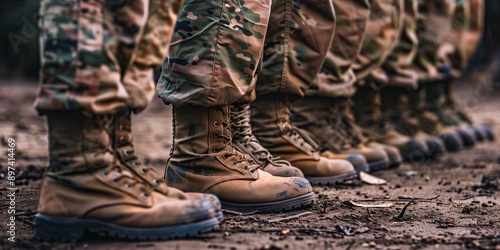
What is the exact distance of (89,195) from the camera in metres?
2.01

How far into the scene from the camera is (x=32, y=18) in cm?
938

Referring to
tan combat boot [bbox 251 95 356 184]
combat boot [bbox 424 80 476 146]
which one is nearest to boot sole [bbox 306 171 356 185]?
tan combat boot [bbox 251 95 356 184]

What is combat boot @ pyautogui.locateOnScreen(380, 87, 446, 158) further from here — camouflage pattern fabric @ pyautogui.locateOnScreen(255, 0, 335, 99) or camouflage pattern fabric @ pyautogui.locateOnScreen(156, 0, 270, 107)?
camouflage pattern fabric @ pyautogui.locateOnScreen(156, 0, 270, 107)

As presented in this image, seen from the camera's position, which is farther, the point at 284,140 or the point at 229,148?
the point at 284,140

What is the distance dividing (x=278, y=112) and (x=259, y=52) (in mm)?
513

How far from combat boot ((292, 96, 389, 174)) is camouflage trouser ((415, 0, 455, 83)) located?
4.35ft

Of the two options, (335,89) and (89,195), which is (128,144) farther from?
(335,89)

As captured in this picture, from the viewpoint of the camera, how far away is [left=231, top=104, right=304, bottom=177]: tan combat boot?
2.64 meters

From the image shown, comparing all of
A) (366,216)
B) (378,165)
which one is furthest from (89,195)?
(378,165)

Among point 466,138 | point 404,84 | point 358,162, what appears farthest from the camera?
point 466,138

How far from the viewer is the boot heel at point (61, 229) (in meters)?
1.99

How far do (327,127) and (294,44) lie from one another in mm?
630

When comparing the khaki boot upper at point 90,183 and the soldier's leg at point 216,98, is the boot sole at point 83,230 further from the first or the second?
the soldier's leg at point 216,98

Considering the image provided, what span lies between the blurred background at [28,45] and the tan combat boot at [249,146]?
638 cm
